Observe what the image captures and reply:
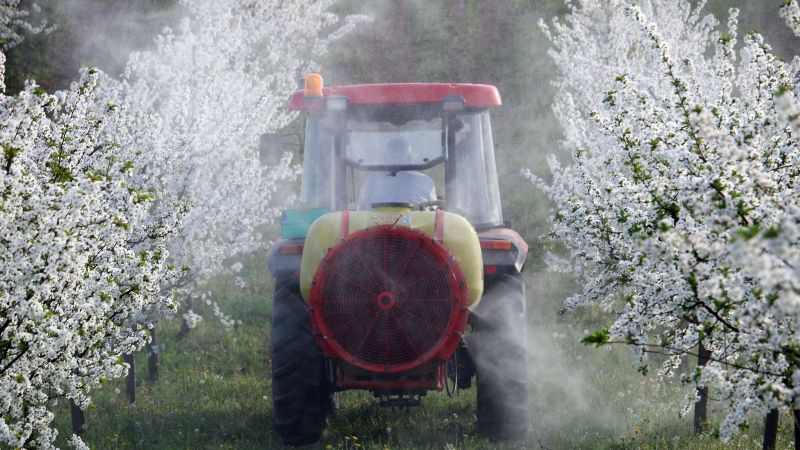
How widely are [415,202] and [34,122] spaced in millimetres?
2796

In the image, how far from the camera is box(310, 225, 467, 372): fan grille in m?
5.70

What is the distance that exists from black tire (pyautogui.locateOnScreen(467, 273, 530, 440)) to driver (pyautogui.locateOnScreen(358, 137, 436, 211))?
3.19 feet

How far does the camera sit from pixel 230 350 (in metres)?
11.4

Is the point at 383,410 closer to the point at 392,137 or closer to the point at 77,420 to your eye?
the point at 392,137

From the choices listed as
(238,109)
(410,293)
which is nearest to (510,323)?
(410,293)

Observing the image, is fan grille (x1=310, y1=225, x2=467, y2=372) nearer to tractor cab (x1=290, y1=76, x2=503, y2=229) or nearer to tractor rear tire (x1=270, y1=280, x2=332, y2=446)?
tractor rear tire (x1=270, y1=280, x2=332, y2=446)

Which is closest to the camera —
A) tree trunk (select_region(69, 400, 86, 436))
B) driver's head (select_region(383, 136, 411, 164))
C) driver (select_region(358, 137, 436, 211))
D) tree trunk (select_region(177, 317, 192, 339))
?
driver (select_region(358, 137, 436, 211))

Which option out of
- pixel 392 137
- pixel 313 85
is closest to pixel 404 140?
pixel 392 137

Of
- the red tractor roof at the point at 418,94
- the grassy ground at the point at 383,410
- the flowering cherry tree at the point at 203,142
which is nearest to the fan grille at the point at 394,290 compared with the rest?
the grassy ground at the point at 383,410

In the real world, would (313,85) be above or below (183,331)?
above

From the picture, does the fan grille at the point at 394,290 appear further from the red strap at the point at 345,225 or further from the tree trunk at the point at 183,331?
the tree trunk at the point at 183,331

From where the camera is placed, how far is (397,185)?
6691mm

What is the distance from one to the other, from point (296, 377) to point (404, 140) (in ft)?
7.00

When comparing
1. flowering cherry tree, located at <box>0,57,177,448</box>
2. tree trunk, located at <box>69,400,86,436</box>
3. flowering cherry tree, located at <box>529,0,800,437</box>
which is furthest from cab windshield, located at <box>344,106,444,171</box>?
tree trunk, located at <box>69,400,86,436</box>
